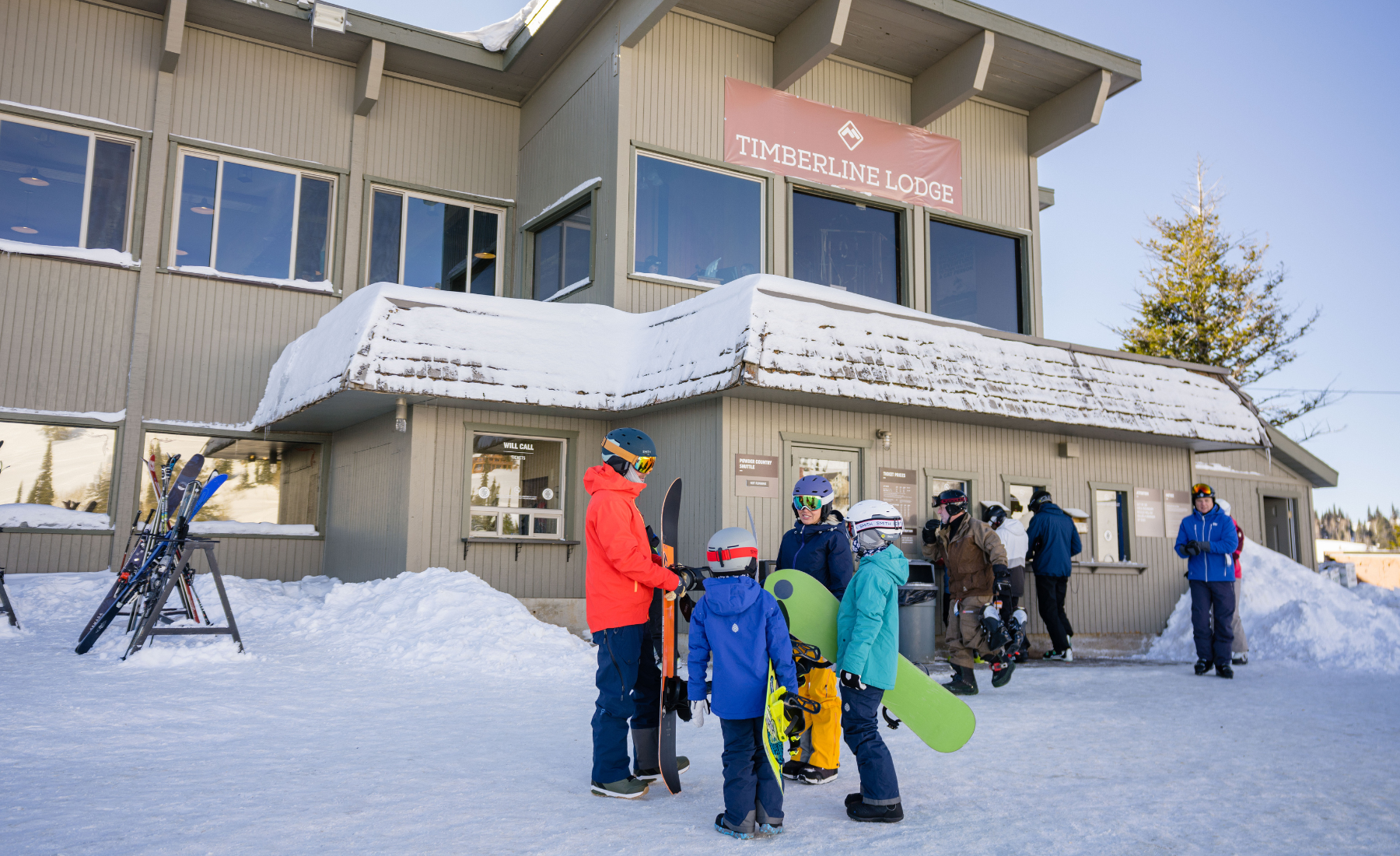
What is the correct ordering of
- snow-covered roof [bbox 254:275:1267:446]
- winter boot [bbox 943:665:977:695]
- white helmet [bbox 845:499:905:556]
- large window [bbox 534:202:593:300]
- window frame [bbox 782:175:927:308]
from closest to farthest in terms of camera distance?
white helmet [bbox 845:499:905:556]
winter boot [bbox 943:665:977:695]
snow-covered roof [bbox 254:275:1267:446]
large window [bbox 534:202:593:300]
window frame [bbox 782:175:927:308]

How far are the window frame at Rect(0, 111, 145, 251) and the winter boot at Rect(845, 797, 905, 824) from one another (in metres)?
12.6

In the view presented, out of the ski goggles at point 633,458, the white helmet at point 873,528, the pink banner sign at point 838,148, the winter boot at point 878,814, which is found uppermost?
the pink banner sign at point 838,148

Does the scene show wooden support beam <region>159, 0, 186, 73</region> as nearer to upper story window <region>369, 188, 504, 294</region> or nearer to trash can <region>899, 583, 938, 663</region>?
upper story window <region>369, 188, 504, 294</region>

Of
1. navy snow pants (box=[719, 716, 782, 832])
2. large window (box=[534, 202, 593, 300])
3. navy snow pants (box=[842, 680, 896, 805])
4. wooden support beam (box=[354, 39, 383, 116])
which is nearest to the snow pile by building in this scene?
navy snow pants (box=[842, 680, 896, 805])

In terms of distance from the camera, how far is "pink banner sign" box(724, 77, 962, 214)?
1341cm

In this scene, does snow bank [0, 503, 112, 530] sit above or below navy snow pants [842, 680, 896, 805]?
above

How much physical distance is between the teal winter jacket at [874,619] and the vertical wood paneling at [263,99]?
12084 mm

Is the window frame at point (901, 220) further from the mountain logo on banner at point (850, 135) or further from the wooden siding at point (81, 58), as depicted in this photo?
the wooden siding at point (81, 58)

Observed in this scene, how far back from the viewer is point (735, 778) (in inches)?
167

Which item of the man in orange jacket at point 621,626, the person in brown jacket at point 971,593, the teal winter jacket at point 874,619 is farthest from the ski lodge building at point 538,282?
the teal winter jacket at point 874,619

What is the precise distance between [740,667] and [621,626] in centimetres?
79

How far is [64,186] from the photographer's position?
12.9 metres

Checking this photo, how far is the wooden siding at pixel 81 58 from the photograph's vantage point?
12.6 metres

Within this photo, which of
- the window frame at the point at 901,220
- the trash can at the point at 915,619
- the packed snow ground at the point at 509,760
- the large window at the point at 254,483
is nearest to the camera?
the packed snow ground at the point at 509,760
